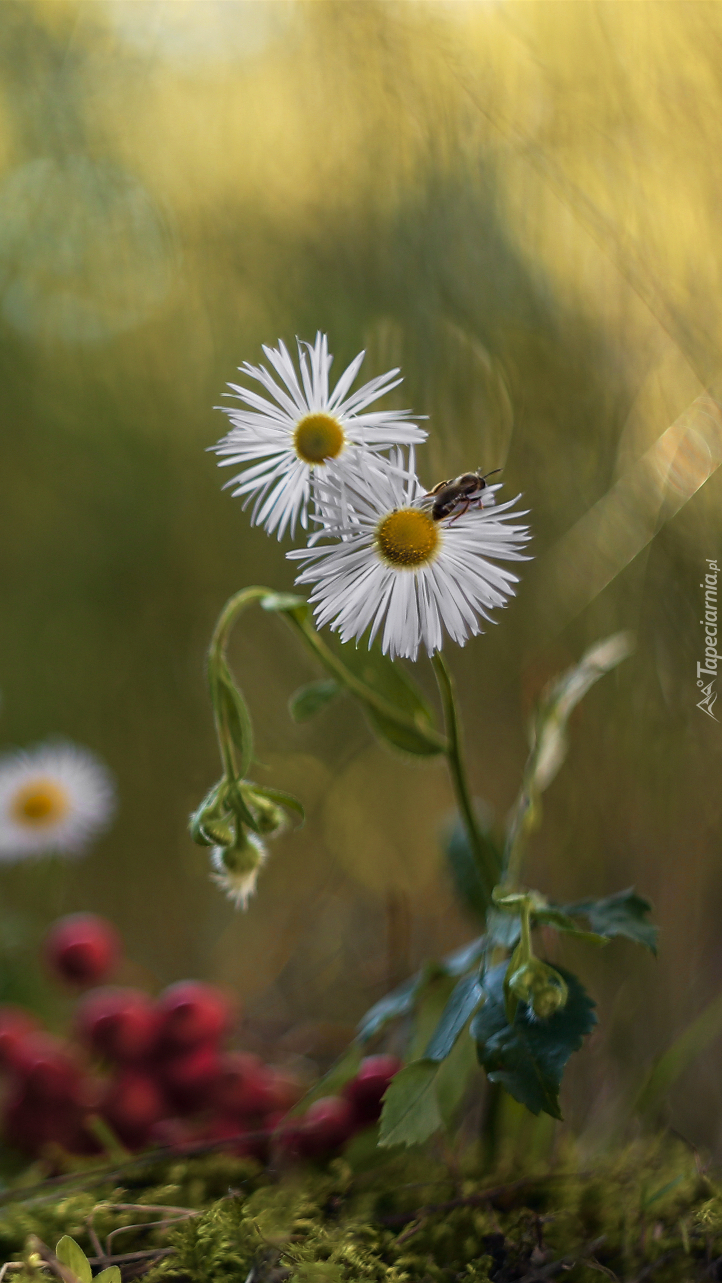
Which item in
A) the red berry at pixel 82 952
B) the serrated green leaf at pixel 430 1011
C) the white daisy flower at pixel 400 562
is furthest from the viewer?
the red berry at pixel 82 952

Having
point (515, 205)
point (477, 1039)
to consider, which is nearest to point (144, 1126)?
point (477, 1039)

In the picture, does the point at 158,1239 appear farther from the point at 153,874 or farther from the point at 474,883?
the point at 153,874

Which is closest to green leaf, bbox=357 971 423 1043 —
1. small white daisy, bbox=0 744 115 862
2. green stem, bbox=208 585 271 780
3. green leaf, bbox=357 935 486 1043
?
green leaf, bbox=357 935 486 1043

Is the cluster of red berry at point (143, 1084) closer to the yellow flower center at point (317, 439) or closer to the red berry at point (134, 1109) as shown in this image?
the red berry at point (134, 1109)

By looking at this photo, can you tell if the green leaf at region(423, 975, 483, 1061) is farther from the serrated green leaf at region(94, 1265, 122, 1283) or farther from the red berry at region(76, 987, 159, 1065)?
the red berry at region(76, 987, 159, 1065)

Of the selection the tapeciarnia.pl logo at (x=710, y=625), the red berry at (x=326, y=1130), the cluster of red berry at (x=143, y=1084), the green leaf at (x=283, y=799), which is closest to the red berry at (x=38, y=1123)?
the cluster of red berry at (x=143, y=1084)

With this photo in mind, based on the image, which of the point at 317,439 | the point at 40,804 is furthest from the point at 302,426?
the point at 40,804

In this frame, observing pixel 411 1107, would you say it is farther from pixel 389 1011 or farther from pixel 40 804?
pixel 40 804

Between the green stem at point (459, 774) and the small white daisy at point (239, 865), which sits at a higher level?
the green stem at point (459, 774)
